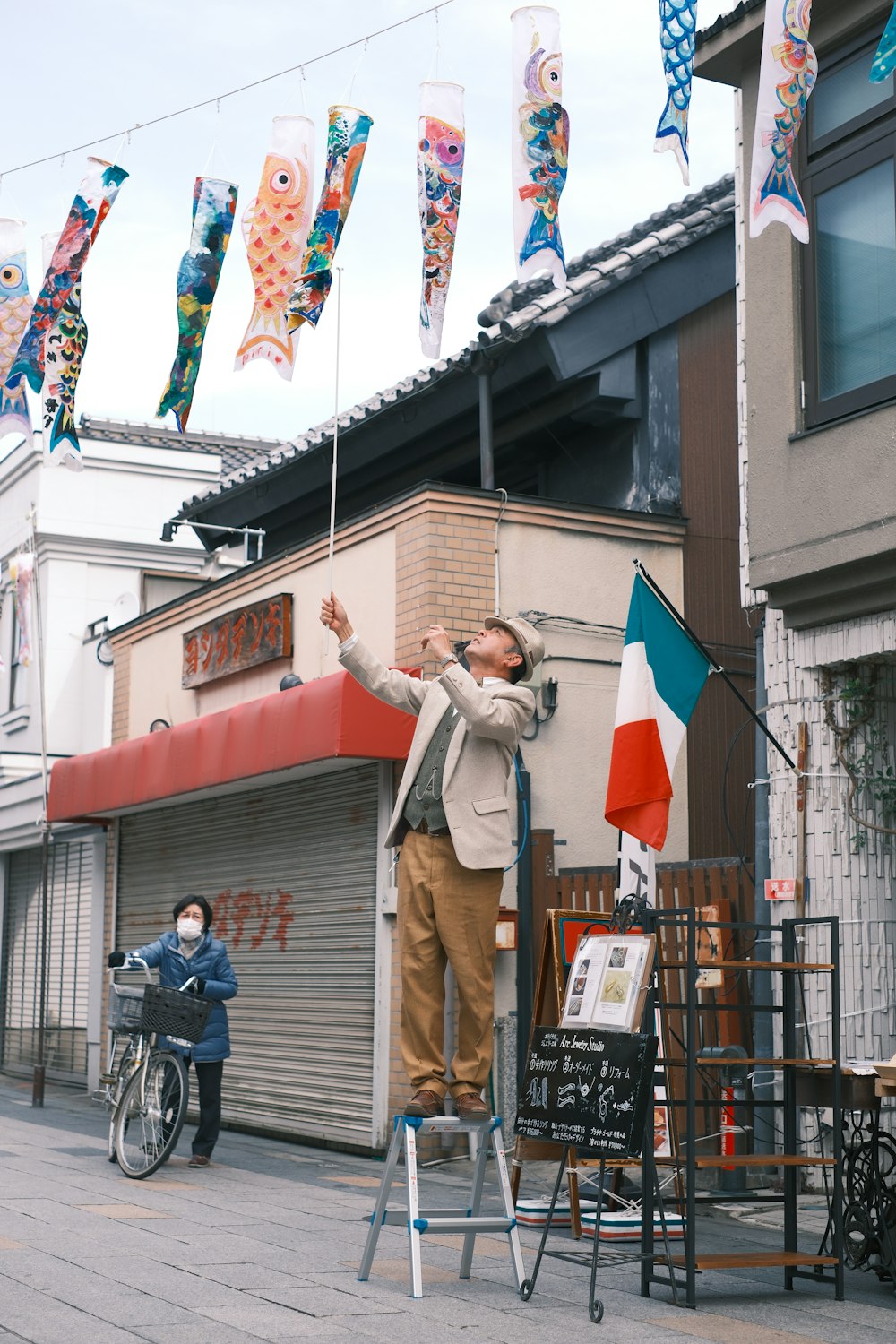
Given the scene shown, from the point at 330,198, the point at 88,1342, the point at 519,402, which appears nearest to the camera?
the point at 88,1342

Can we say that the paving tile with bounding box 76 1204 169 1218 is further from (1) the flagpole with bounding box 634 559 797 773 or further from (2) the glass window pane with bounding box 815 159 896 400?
(2) the glass window pane with bounding box 815 159 896 400

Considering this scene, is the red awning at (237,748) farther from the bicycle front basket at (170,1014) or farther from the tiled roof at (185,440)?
the tiled roof at (185,440)

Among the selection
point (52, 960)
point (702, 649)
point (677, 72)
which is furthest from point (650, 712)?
point (52, 960)

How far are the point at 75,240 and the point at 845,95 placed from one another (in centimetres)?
482

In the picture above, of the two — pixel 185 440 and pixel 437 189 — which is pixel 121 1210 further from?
pixel 185 440

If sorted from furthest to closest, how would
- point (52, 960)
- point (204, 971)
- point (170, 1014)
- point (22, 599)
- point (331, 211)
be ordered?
point (52, 960) → point (22, 599) → point (204, 971) → point (170, 1014) → point (331, 211)

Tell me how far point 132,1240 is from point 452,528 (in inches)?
230

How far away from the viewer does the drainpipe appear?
9406 mm

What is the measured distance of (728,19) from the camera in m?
10.0

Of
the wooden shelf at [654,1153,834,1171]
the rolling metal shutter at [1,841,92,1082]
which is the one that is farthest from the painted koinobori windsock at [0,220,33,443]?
the rolling metal shutter at [1,841,92,1082]

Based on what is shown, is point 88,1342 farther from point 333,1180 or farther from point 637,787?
point 333,1180

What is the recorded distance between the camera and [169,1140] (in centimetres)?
997

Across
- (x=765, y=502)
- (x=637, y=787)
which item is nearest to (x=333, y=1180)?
(x=637, y=787)

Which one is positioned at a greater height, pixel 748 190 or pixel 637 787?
pixel 748 190
